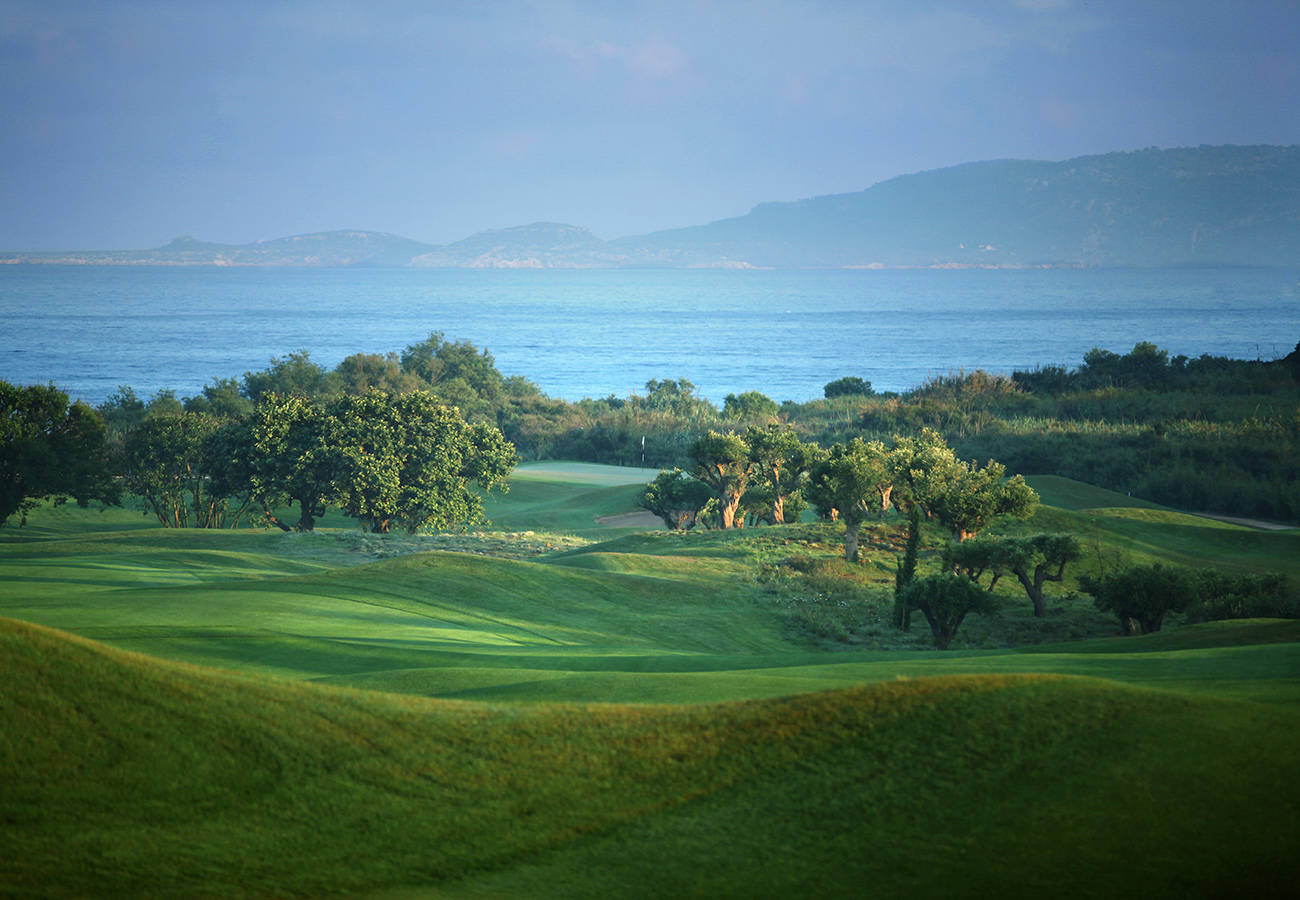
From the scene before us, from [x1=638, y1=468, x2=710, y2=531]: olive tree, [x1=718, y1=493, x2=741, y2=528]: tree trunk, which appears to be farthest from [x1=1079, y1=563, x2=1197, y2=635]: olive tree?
[x1=638, y1=468, x2=710, y2=531]: olive tree

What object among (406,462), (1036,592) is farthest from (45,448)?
(1036,592)

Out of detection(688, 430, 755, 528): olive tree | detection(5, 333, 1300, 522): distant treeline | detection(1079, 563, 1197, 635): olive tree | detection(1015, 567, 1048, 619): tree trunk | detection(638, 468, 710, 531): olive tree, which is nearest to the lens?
detection(1079, 563, 1197, 635): olive tree

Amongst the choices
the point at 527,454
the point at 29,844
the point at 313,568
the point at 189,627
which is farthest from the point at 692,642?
the point at 527,454

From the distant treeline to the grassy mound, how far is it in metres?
33.2

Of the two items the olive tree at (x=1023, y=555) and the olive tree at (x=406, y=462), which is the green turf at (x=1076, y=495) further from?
the olive tree at (x=406, y=462)

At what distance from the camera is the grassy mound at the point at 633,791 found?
5855 millimetres

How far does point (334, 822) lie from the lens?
251 inches

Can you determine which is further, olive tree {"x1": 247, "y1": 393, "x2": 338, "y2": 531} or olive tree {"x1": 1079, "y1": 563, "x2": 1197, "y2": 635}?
olive tree {"x1": 247, "y1": 393, "x2": 338, "y2": 531}

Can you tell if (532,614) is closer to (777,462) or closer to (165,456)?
(777,462)

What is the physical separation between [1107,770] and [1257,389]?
69375 millimetres

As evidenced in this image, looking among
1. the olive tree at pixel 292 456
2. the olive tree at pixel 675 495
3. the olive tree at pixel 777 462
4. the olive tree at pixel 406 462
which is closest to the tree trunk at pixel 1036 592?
the olive tree at pixel 777 462

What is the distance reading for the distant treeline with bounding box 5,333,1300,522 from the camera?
153 feet

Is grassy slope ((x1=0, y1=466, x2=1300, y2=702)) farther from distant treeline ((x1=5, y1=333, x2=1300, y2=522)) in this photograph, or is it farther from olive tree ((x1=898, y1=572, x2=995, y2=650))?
distant treeline ((x1=5, y1=333, x2=1300, y2=522))

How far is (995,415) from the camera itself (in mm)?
63594
